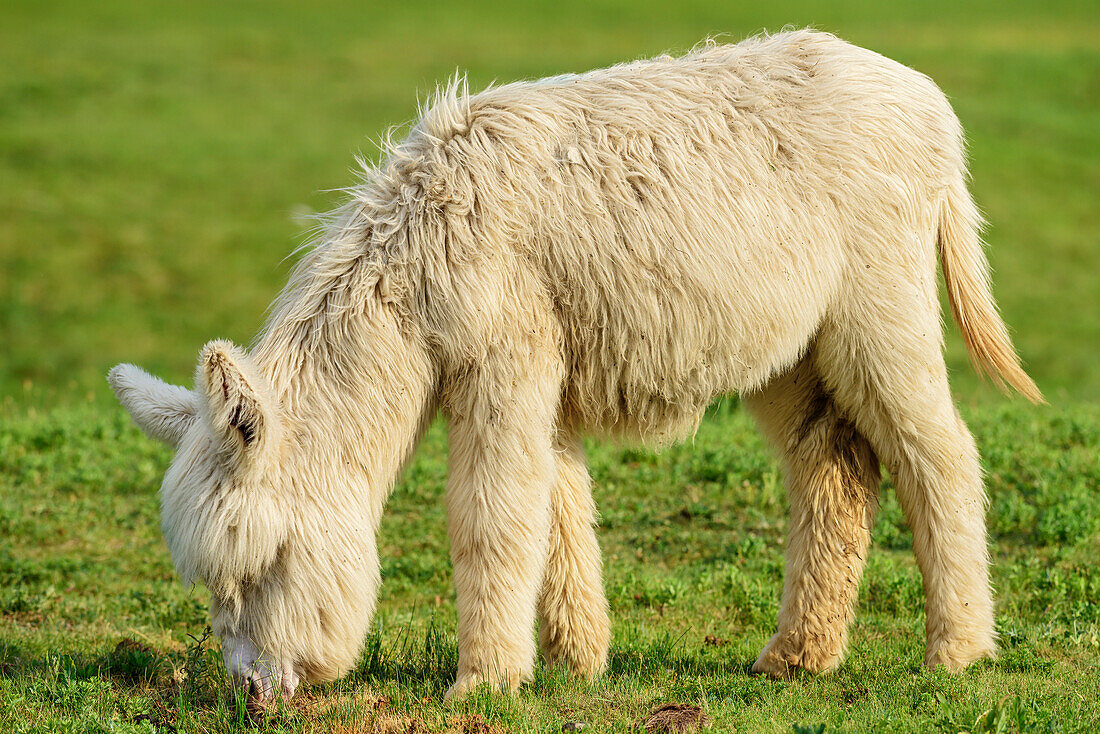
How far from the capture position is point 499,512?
5102 mm

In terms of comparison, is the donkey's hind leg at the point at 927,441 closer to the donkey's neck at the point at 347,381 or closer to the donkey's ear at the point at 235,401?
the donkey's neck at the point at 347,381

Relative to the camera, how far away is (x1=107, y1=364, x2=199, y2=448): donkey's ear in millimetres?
5191

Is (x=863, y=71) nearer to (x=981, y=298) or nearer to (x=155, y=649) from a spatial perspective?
(x=981, y=298)

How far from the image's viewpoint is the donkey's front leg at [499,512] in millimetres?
5098

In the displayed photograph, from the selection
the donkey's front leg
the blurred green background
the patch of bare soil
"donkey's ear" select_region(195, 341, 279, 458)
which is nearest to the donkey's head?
"donkey's ear" select_region(195, 341, 279, 458)

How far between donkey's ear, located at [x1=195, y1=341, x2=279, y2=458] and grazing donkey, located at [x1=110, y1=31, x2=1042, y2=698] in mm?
12

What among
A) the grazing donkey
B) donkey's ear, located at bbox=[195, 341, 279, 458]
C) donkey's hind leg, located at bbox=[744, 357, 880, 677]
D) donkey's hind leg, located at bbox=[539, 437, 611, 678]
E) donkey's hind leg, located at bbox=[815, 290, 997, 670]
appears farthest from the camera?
donkey's hind leg, located at bbox=[744, 357, 880, 677]

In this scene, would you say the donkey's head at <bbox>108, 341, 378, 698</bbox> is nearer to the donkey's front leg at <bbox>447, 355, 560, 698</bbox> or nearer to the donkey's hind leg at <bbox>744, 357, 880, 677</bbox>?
the donkey's front leg at <bbox>447, 355, 560, 698</bbox>

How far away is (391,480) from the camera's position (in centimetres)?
538

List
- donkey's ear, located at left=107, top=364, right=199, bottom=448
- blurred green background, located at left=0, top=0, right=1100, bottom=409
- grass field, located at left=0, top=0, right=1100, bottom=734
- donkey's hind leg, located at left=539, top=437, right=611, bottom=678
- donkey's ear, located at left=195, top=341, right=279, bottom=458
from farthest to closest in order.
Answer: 1. blurred green background, located at left=0, top=0, right=1100, bottom=409
2. donkey's hind leg, located at left=539, top=437, right=611, bottom=678
3. grass field, located at left=0, top=0, right=1100, bottom=734
4. donkey's ear, located at left=107, top=364, right=199, bottom=448
5. donkey's ear, located at left=195, top=341, right=279, bottom=458

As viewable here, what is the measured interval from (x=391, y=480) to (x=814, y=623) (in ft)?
7.39

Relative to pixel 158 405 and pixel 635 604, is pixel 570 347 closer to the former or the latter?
pixel 158 405

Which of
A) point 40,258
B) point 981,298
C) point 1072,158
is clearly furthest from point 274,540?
point 1072,158

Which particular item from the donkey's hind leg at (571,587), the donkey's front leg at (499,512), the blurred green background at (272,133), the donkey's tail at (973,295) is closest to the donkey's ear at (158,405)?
the donkey's front leg at (499,512)
